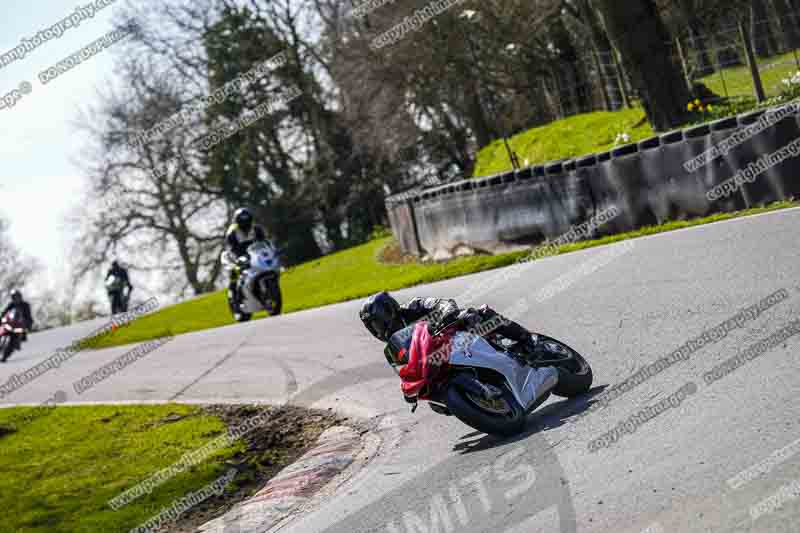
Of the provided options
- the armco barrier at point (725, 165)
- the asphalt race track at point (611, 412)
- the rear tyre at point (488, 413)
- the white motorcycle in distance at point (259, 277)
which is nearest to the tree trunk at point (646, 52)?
the armco barrier at point (725, 165)

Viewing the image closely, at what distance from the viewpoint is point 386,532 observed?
252 inches

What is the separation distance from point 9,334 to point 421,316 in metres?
22.5

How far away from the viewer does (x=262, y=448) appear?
1112 cm

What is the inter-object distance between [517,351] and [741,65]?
723 inches

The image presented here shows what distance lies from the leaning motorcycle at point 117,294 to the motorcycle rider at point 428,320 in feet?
90.3

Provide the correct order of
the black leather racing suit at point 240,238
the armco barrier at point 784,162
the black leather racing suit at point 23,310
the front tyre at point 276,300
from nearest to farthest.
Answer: the armco barrier at point 784,162 → the black leather racing suit at point 240,238 → the front tyre at point 276,300 → the black leather racing suit at point 23,310

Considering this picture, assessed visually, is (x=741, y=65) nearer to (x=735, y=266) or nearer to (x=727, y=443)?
(x=735, y=266)

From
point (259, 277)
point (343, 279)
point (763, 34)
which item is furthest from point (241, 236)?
point (763, 34)

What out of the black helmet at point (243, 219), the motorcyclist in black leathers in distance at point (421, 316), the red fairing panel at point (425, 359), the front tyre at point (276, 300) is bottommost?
the front tyre at point (276, 300)

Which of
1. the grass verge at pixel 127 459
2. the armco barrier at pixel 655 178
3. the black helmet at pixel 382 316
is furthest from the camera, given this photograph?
the armco barrier at pixel 655 178

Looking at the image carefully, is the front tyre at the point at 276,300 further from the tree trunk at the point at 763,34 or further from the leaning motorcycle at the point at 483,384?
the leaning motorcycle at the point at 483,384

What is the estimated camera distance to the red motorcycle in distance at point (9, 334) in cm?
2781

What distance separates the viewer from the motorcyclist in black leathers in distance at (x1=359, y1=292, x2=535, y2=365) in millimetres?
7680

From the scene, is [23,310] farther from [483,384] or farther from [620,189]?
[483,384]
